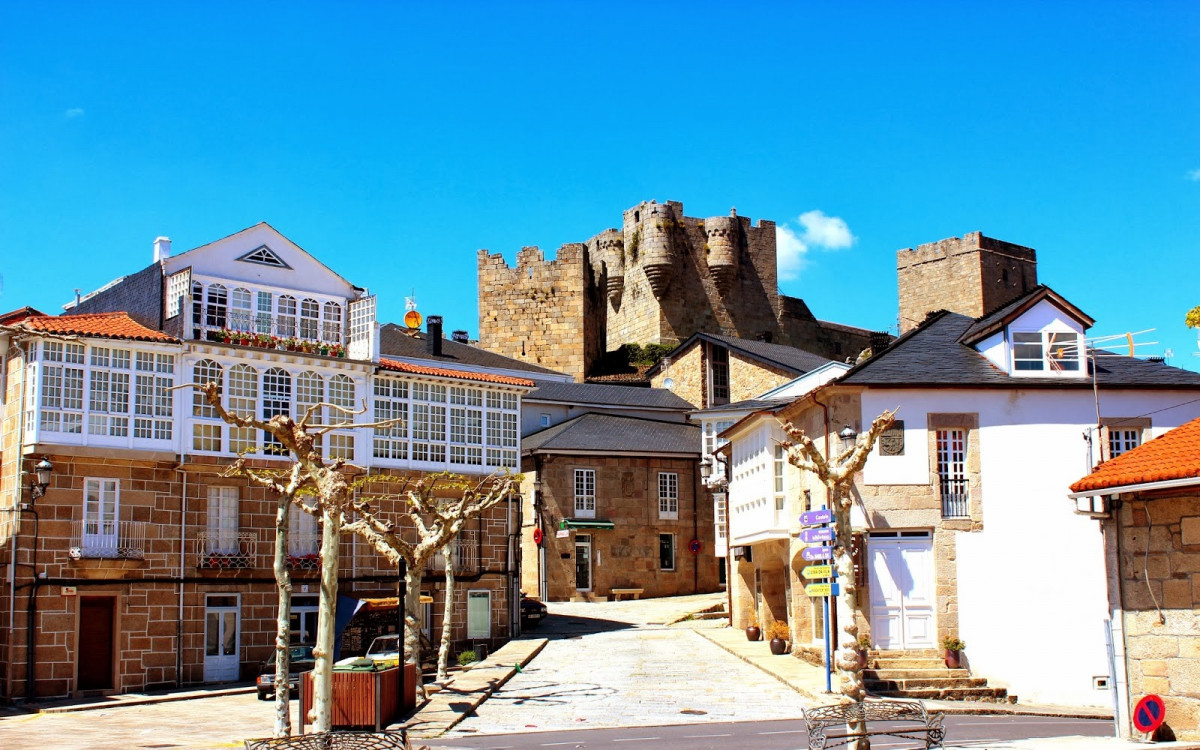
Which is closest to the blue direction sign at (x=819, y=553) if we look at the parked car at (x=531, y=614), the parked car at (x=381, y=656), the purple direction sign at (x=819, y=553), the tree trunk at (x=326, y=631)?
the purple direction sign at (x=819, y=553)

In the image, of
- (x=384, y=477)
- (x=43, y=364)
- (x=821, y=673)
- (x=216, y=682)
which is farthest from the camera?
(x=384, y=477)

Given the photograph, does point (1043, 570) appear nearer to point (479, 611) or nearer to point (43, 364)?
point (479, 611)

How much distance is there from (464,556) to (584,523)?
10.6m

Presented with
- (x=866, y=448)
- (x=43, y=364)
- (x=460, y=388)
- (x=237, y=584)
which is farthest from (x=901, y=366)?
(x=43, y=364)

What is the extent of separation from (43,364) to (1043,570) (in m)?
23.0

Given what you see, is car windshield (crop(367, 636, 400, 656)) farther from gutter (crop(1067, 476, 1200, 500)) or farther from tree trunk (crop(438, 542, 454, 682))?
gutter (crop(1067, 476, 1200, 500))

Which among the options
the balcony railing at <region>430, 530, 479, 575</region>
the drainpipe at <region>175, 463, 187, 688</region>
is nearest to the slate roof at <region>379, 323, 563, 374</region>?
the balcony railing at <region>430, 530, 479, 575</region>

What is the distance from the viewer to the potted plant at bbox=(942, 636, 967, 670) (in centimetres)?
2620

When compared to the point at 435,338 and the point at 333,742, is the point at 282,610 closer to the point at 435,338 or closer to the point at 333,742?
the point at 333,742

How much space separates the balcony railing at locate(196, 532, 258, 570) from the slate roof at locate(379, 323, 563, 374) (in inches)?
659

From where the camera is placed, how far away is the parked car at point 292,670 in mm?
26594

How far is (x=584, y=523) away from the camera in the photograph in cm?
4650

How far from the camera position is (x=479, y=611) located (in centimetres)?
3647

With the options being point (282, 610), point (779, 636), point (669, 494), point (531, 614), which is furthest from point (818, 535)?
point (669, 494)
